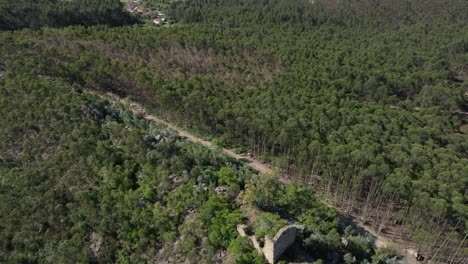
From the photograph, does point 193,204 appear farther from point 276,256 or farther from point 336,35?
point 336,35

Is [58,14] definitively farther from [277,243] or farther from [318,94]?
[277,243]

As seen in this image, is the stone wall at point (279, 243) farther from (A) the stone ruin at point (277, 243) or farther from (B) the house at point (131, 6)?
(B) the house at point (131, 6)

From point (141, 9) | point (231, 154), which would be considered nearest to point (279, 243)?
point (231, 154)

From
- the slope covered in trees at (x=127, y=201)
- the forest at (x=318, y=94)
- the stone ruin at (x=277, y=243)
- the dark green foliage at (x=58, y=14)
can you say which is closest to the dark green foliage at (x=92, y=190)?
the slope covered in trees at (x=127, y=201)

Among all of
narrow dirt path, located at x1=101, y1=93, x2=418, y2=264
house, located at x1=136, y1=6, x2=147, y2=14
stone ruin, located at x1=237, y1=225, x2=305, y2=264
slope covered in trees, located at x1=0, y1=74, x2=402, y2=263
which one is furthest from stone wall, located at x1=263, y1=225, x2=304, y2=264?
house, located at x1=136, y1=6, x2=147, y2=14

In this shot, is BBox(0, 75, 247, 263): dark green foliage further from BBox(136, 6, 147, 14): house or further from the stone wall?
BBox(136, 6, 147, 14): house

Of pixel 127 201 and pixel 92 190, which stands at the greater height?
pixel 127 201
